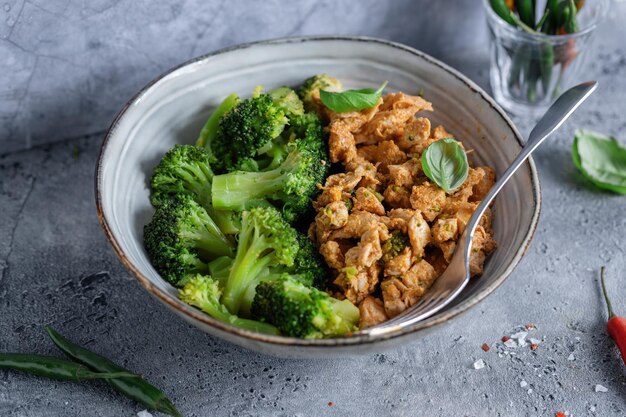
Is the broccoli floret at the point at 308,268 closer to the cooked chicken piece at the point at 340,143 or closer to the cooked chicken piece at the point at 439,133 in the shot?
the cooked chicken piece at the point at 340,143

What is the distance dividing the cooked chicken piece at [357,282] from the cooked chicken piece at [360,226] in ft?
0.49

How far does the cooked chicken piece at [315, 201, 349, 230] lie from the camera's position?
2.98 m

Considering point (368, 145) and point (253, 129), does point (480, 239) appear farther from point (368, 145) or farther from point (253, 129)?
point (253, 129)

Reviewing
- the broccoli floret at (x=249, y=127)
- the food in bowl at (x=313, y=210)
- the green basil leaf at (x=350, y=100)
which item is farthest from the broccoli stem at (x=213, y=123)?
the green basil leaf at (x=350, y=100)

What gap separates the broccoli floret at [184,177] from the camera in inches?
126

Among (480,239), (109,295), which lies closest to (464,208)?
(480,239)

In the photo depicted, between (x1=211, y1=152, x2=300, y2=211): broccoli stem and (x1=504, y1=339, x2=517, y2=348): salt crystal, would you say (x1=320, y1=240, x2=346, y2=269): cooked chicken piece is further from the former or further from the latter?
(x1=504, y1=339, x2=517, y2=348): salt crystal

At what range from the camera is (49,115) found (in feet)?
13.1

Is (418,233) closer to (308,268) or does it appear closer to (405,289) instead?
(405,289)

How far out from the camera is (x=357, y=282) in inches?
113

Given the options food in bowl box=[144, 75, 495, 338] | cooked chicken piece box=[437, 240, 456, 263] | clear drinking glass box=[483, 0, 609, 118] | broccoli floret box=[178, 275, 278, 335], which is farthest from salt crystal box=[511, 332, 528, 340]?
clear drinking glass box=[483, 0, 609, 118]

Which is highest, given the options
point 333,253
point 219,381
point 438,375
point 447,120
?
point 447,120

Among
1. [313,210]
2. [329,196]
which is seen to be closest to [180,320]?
[313,210]

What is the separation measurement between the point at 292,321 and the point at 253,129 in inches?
38.9
